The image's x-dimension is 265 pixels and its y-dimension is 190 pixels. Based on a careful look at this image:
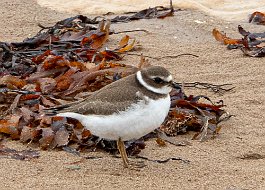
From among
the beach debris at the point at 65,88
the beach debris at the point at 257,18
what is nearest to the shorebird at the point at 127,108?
the beach debris at the point at 65,88

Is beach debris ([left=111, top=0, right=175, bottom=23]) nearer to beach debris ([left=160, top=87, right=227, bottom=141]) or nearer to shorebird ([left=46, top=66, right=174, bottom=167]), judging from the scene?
beach debris ([left=160, top=87, right=227, bottom=141])

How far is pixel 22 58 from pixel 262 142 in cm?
265

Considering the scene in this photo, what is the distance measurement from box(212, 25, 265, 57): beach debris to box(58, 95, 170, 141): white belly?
9.46 ft

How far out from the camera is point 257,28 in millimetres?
8578

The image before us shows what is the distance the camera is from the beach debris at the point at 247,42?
24.9 ft

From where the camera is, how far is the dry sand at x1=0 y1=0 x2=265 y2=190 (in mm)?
4816

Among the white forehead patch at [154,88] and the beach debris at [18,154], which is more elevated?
the white forehead patch at [154,88]

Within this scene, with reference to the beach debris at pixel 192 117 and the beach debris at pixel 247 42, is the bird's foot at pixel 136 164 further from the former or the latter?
the beach debris at pixel 247 42

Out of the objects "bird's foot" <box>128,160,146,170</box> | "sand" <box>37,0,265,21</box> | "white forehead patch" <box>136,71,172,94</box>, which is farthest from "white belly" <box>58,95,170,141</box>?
"sand" <box>37,0,265,21</box>

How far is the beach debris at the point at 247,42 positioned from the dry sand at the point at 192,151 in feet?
0.25

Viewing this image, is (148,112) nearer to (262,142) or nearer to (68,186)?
(68,186)

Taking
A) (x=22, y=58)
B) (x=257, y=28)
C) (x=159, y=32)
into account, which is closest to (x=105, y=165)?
(x=22, y=58)

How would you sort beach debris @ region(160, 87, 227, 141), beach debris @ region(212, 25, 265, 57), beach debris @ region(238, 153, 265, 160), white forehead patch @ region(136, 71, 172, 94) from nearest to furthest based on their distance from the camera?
white forehead patch @ region(136, 71, 172, 94) < beach debris @ region(238, 153, 265, 160) < beach debris @ region(160, 87, 227, 141) < beach debris @ region(212, 25, 265, 57)

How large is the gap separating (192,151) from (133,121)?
0.79 m
